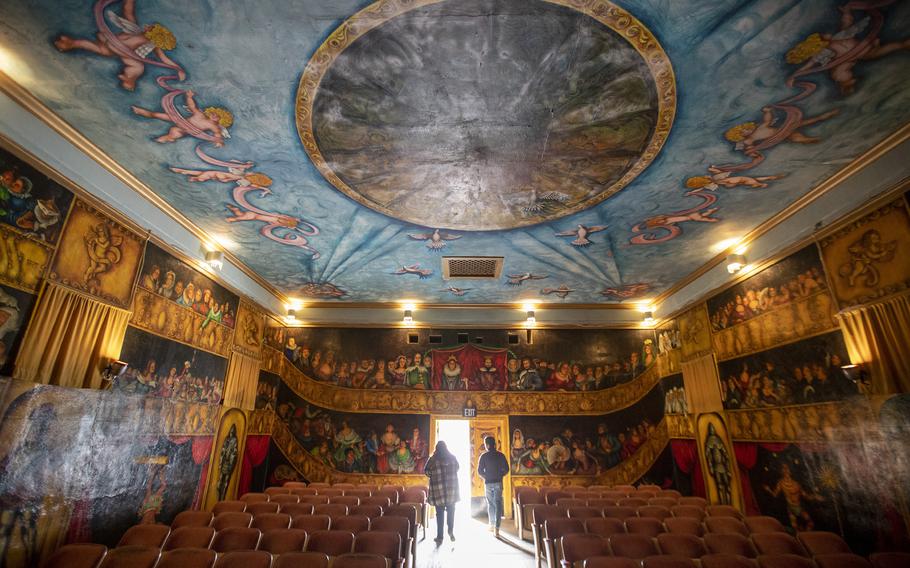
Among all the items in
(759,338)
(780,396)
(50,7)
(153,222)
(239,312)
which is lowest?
(780,396)

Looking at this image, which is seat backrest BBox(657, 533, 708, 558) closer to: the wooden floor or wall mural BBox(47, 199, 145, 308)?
the wooden floor

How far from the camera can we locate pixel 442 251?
10547 mm

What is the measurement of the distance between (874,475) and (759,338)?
132 inches

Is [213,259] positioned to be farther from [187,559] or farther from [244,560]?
[244,560]

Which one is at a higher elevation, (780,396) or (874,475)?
(780,396)

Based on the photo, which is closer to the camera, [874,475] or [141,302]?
[874,475]

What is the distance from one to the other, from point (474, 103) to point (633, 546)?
6.44 meters

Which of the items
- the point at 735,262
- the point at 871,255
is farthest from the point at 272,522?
the point at 735,262

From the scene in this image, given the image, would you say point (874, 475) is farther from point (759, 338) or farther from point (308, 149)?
point (308, 149)

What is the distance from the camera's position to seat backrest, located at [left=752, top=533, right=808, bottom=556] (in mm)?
5332

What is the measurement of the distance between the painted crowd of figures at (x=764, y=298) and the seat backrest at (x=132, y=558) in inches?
453

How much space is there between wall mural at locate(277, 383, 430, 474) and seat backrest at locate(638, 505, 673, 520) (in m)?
7.79

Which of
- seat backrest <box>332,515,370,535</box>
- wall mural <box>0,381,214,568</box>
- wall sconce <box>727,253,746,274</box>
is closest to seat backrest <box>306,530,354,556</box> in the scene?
seat backrest <box>332,515,370,535</box>

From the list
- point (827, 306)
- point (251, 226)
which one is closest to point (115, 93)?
point (251, 226)
